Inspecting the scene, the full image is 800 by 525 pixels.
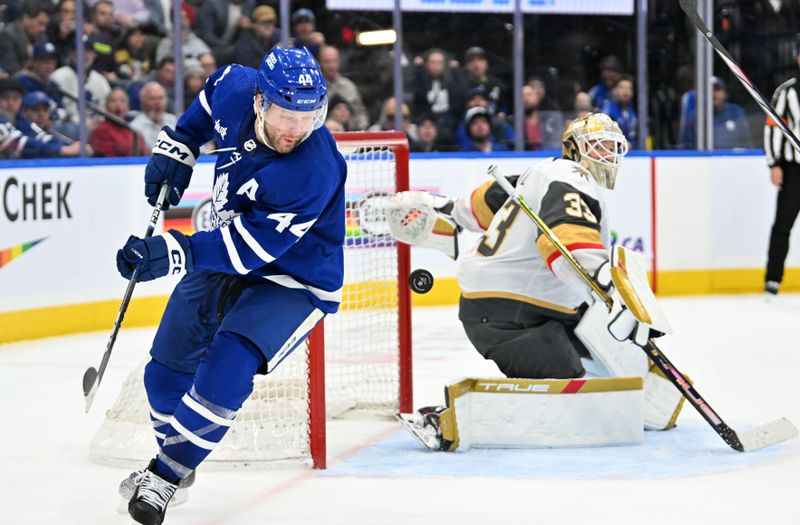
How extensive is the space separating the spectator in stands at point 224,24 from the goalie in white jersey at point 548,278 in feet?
10.5

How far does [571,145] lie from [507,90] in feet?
12.0

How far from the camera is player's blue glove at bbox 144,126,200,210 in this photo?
296 cm

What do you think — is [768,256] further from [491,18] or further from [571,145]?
[571,145]

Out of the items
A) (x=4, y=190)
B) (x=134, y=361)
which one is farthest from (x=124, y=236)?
(x=134, y=361)

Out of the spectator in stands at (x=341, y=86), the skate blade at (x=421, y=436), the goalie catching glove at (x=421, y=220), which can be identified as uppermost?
the spectator in stands at (x=341, y=86)

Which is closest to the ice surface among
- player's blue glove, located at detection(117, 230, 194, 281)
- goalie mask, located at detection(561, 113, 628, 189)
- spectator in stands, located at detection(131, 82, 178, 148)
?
player's blue glove, located at detection(117, 230, 194, 281)

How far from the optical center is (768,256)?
22.3 feet

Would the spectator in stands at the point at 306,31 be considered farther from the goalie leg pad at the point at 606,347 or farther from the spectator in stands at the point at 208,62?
the goalie leg pad at the point at 606,347

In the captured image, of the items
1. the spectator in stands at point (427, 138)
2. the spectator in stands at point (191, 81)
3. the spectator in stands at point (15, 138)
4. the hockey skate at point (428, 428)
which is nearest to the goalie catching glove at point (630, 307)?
the hockey skate at point (428, 428)

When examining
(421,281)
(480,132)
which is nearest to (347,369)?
(421,281)

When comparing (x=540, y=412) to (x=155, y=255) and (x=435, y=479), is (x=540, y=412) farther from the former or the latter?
(x=155, y=255)

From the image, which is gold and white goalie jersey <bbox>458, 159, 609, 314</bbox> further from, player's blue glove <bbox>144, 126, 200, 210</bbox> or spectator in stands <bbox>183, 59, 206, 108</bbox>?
spectator in stands <bbox>183, 59, 206, 108</bbox>

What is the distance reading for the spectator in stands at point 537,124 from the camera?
7219 millimetres

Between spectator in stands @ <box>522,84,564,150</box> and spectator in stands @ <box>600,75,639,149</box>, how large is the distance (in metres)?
0.30
